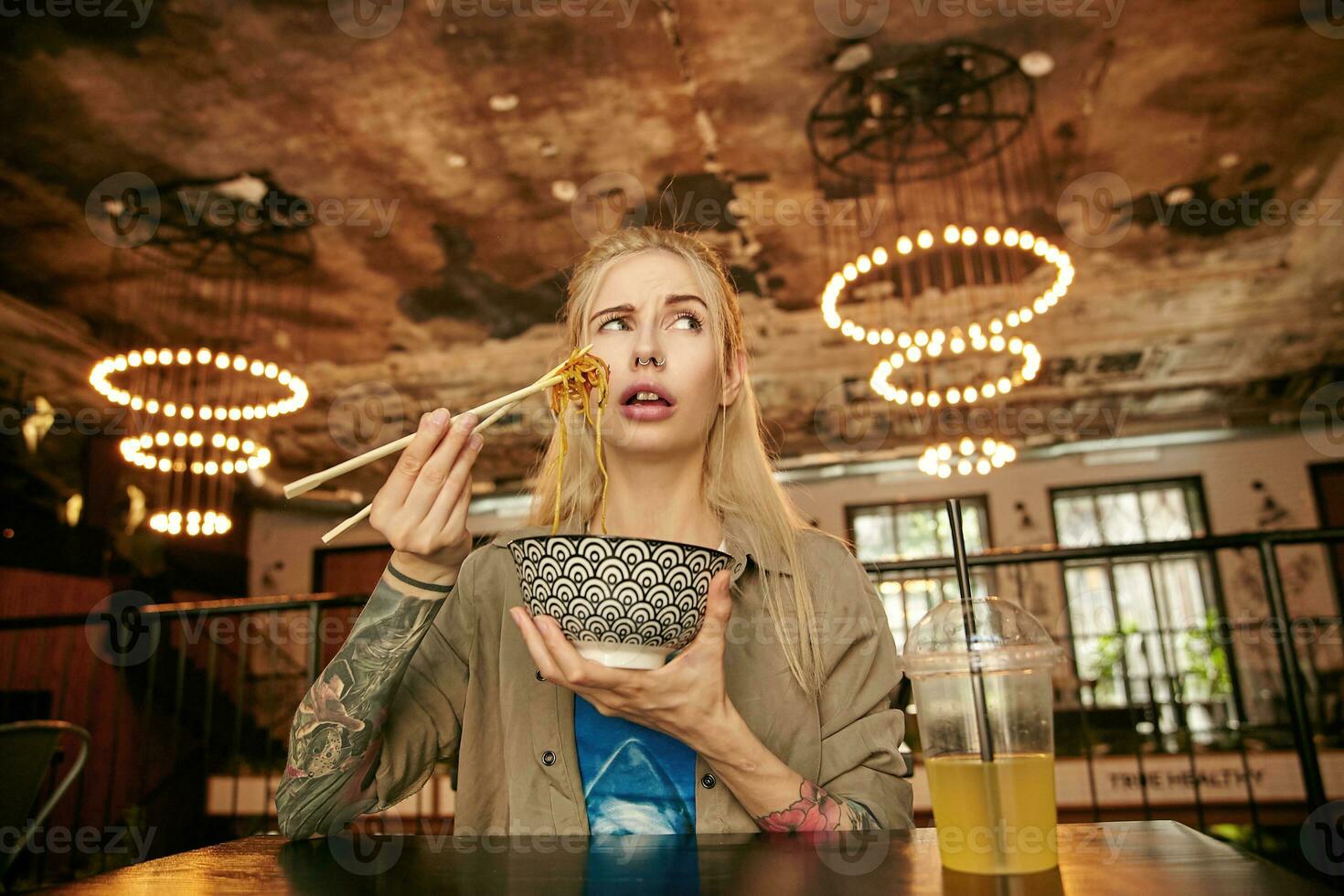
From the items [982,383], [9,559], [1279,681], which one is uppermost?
[982,383]

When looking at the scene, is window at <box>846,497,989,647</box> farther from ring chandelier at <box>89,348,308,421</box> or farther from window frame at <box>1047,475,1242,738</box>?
ring chandelier at <box>89,348,308,421</box>

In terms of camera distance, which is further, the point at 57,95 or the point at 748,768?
the point at 57,95

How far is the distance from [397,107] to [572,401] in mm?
4060

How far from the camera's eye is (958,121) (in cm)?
489

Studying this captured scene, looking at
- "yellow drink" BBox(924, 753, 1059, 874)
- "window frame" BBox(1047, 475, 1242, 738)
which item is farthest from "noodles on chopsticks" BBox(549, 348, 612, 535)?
"window frame" BBox(1047, 475, 1242, 738)

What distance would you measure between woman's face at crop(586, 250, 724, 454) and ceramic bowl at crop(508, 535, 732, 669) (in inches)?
15.0

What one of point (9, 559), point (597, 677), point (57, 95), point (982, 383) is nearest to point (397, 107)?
point (57, 95)

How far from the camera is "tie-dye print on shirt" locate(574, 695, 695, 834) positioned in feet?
3.52

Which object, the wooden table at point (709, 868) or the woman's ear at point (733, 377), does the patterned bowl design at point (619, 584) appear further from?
the woman's ear at point (733, 377)

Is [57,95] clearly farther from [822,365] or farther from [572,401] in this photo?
[822,365]

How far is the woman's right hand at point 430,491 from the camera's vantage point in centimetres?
92

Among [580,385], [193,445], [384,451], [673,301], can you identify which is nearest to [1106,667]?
[193,445]

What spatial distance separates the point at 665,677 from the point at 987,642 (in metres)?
0.31

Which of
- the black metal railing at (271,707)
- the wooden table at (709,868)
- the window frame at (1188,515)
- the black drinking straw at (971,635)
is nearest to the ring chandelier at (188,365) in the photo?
the black metal railing at (271,707)
